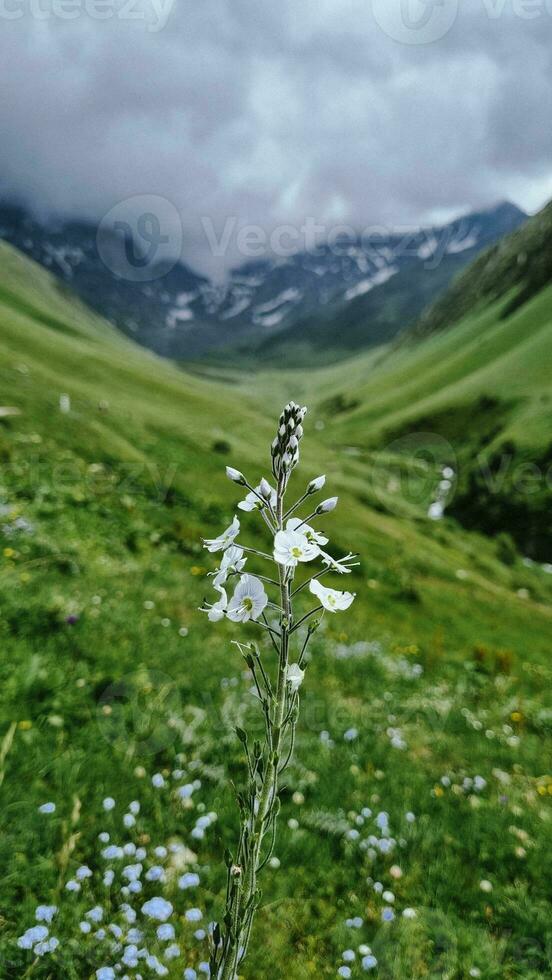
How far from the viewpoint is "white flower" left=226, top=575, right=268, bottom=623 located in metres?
2.88

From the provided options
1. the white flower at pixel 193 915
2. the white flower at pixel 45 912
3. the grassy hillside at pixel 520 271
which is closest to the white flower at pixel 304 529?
the white flower at pixel 193 915

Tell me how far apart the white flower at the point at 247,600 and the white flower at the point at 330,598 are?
0.93 feet

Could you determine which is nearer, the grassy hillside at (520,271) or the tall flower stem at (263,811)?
the tall flower stem at (263,811)

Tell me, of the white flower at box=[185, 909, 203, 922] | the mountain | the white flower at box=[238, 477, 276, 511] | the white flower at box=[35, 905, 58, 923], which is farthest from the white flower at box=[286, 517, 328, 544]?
the mountain

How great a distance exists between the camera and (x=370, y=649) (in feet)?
39.5

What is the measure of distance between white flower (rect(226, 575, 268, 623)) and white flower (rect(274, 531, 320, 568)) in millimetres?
241

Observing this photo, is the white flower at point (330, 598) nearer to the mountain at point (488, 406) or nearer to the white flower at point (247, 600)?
the white flower at point (247, 600)

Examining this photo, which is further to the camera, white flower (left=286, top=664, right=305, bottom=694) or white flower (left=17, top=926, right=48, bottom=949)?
white flower (left=17, top=926, right=48, bottom=949)

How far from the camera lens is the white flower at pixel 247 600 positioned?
2.88 m

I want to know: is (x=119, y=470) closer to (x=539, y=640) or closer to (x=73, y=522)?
(x=73, y=522)

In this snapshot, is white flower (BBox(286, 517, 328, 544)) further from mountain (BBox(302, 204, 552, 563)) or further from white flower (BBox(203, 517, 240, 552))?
mountain (BBox(302, 204, 552, 563))

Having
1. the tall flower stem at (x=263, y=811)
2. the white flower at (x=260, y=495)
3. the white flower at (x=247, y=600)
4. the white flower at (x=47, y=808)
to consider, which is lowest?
the white flower at (x=47, y=808)

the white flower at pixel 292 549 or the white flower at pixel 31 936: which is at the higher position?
the white flower at pixel 292 549

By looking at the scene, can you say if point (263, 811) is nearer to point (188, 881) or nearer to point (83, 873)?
point (188, 881)
